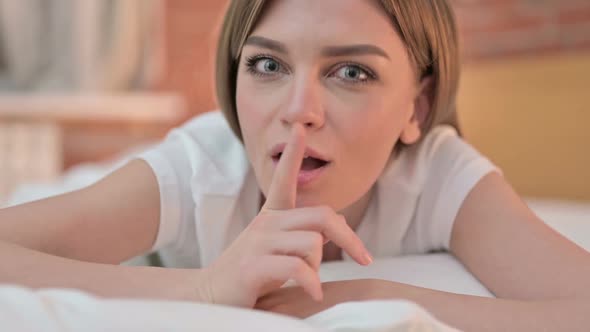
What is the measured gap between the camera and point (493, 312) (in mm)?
833

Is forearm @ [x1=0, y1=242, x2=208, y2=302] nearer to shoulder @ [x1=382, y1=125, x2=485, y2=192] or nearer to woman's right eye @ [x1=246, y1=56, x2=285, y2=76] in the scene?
woman's right eye @ [x1=246, y1=56, x2=285, y2=76]

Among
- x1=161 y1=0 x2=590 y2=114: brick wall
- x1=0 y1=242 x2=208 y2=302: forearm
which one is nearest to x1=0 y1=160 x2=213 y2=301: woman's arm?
x1=0 y1=242 x2=208 y2=302: forearm

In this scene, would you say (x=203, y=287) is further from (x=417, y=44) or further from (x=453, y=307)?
(x=417, y=44)

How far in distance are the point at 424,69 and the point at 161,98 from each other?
76.2 inches

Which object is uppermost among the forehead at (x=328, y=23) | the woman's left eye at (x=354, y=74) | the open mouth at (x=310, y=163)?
the forehead at (x=328, y=23)

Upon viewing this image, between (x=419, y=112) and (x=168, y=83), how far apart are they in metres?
1.98

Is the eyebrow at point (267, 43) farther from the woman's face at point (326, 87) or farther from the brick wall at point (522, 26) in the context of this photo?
the brick wall at point (522, 26)

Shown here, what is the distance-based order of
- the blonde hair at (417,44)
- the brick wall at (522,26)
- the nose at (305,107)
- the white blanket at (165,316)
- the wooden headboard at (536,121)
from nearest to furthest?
the white blanket at (165,316)
the nose at (305,107)
the blonde hair at (417,44)
the wooden headboard at (536,121)
the brick wall at (522,26)

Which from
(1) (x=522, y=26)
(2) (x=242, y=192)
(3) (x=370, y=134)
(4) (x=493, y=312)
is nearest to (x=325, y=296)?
(4) (x=493, y=312)

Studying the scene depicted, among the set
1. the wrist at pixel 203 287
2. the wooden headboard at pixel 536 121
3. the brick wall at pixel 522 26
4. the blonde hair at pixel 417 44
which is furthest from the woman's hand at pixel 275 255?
the brick wall at pixel 522 26

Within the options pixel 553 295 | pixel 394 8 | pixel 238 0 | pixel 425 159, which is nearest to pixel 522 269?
pixel 553 295

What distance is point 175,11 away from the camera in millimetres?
3014

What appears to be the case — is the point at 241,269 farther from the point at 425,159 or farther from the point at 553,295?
the point at 425,159

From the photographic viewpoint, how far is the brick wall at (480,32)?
2580mm
